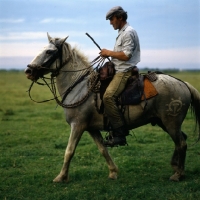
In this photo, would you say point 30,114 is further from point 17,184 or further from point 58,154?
point 17,184

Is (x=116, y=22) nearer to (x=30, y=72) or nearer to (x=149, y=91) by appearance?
(x=149, y=91)

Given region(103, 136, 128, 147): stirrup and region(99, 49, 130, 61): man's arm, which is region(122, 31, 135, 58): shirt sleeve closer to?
region(99, 49, 130, 61): man's arm

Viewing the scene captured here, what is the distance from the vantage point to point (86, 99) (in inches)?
296

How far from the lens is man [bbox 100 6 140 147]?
714 centimetres

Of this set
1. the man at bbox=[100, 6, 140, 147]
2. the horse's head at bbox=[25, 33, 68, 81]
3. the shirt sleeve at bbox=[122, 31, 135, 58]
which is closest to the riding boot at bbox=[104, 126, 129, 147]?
the man at bbox=[100, 6, 140, 147]

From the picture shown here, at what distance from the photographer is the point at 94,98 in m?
7.51

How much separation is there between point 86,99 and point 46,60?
1.07m

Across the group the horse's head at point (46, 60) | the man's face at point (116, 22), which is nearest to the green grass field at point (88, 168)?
the horse's head at point (46, 60)

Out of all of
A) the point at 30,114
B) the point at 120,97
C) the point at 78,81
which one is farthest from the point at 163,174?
the point at 30,114

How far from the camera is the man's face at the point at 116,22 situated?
23.9 feet

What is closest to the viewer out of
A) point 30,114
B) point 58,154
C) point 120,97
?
point 120,97

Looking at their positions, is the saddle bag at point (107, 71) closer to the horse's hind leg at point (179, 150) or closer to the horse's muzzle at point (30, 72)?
the horse's muzzle at point (30, 72)

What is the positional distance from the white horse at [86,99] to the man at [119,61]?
285 millimetres

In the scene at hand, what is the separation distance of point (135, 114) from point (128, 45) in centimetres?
134
